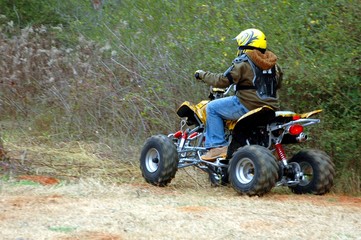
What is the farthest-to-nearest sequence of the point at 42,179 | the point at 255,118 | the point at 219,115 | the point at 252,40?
the point at 42,179 → the point at 219,115 → the point at 252,40 → the point at 255,118

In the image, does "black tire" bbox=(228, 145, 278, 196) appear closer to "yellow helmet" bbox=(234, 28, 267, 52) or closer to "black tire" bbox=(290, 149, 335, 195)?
"black tire" bbox=(290, 149, 335, 195)

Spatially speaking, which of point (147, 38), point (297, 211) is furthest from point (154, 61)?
point (297, 211)

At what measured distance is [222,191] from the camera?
10.4m

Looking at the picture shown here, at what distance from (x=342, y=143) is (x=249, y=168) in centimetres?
143

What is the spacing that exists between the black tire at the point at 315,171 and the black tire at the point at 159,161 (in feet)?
5.37

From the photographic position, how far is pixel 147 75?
14.6m

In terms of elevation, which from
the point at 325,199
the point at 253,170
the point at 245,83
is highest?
the point at 245,83

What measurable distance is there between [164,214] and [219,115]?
2.50m

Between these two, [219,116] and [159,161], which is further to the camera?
[159,161]

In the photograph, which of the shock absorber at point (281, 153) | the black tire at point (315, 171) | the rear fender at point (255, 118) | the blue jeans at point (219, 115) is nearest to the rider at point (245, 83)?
the blue jeans at point (219, 115)

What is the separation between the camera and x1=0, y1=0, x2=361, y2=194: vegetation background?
34.6 ft

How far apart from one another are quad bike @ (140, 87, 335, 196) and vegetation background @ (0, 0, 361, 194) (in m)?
0.71

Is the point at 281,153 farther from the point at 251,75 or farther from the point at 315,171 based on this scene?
the point at 251,75

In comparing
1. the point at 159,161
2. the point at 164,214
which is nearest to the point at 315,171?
the point at 159,161
